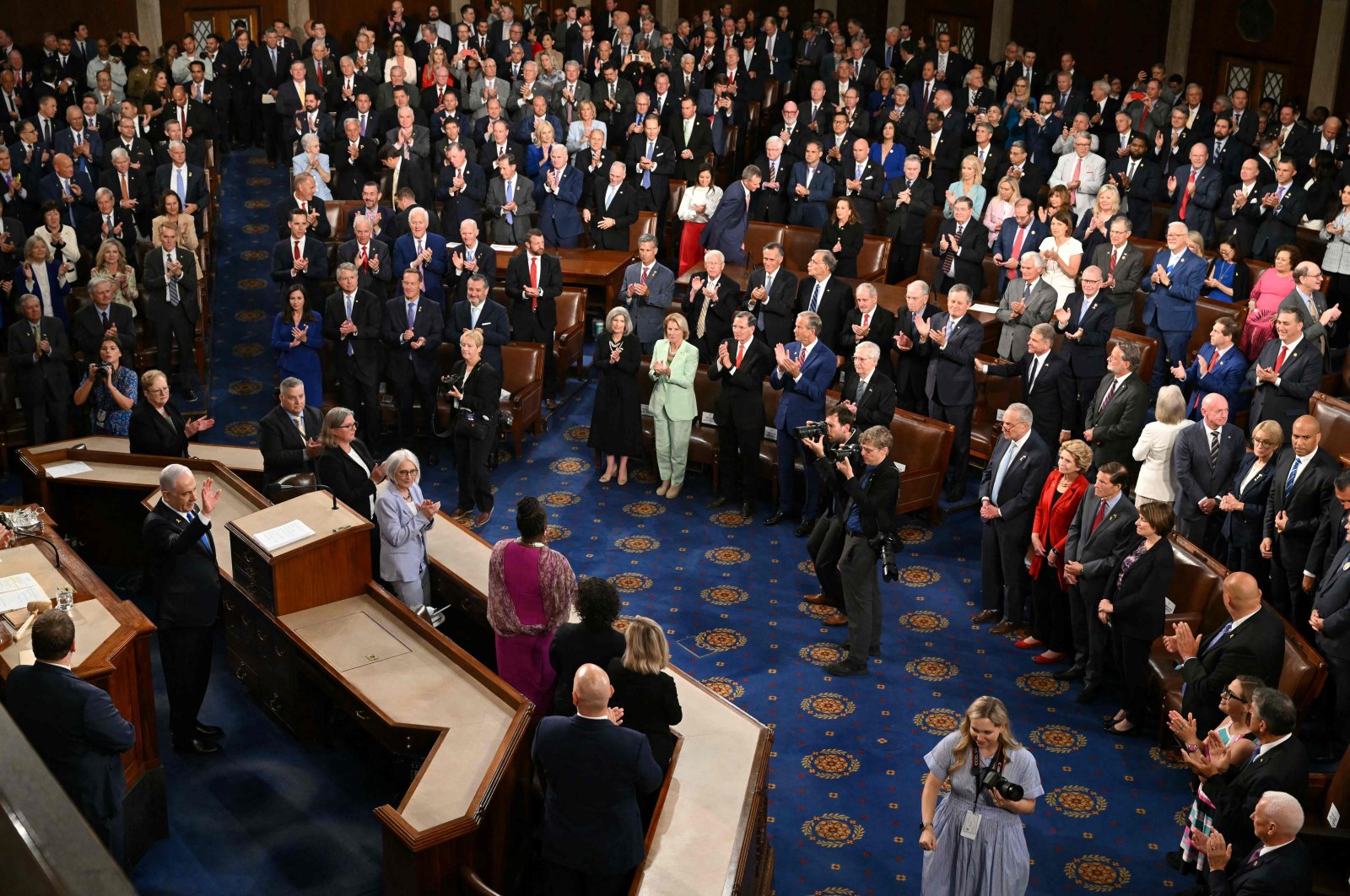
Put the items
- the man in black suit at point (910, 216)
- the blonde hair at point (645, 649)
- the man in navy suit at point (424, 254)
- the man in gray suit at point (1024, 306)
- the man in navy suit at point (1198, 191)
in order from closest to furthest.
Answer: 1. the blonde hair at point (645, 649)
2. the man in gray suit at point (1024, 306)
3. the man in navy suit at point (424, 254)
4. the man in navy suit at point (1198, 191)
5. the man in black suit at point (910, 216)

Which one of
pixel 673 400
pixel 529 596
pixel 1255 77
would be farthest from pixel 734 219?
pixel 1255 77

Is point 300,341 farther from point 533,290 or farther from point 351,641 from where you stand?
point 351,641

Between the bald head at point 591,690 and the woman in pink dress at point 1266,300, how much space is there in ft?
22.9

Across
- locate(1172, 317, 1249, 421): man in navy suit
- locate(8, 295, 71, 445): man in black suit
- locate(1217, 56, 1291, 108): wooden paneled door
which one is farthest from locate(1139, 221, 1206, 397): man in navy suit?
locate(8, 295, 71, 445): man in black suit

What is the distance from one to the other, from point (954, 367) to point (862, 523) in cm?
280

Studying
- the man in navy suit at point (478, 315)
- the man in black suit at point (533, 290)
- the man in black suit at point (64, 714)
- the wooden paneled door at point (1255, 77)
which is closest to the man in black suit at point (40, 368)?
the man in navy suit at point (478, 315)

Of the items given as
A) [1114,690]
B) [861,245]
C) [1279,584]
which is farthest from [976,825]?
[861,245]

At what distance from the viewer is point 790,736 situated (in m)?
7.12

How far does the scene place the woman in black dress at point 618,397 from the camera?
32.6ft

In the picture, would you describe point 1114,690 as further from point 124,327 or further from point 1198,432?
point 124,327

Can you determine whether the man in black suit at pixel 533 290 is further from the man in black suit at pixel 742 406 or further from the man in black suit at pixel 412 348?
the man in black suit at pixel 742 406

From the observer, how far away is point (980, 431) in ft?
33.8

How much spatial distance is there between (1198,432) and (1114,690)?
1693 mm

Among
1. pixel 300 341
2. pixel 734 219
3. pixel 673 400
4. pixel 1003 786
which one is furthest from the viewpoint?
pixel 734 219
